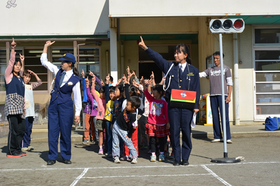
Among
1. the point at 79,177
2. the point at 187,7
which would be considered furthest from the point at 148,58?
the point at 79,177

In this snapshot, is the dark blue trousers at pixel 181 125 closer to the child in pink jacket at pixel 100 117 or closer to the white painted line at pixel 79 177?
the white painted line at pixel 79 177

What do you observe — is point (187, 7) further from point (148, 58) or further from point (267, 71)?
point (148, 58)

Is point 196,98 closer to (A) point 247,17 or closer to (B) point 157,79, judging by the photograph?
(A) point 247,17

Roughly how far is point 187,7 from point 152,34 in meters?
2.92

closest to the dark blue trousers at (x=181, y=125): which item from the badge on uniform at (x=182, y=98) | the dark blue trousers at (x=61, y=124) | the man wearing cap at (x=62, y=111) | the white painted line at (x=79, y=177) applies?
the badge on uniform at (x=182, y=98)

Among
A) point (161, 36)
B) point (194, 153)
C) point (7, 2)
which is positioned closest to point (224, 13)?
point (161, 36)

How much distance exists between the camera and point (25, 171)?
5660 millimetres

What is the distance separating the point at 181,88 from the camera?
240 inches

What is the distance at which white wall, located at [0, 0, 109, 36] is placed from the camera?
12.4 meters

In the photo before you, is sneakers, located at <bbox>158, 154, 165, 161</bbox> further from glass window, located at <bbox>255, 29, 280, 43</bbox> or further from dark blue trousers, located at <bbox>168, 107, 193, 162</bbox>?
glass window, located at <bbox>255, 29, 280, 43</bbox>

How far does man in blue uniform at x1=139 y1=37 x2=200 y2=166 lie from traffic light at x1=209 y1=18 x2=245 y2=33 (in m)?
0.73

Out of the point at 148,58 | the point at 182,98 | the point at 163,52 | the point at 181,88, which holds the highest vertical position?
the point at 163,52

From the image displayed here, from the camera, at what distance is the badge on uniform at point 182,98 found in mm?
6016

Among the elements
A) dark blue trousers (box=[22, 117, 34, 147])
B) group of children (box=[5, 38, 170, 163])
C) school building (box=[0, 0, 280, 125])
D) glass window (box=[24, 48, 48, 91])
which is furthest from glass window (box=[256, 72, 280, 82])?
glass window (box=[24, 48, 48, 91])
